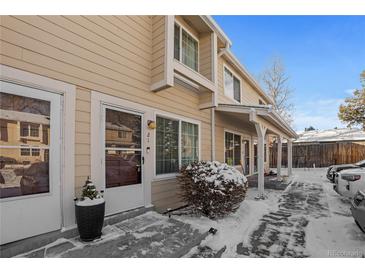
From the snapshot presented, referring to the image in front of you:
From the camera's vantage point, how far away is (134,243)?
109 inches

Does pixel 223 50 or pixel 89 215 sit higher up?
pixel 223 50

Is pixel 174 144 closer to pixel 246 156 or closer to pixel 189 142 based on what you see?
pixel 189 142

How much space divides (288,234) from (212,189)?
154cm

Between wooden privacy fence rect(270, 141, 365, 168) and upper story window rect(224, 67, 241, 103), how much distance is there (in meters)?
10.4

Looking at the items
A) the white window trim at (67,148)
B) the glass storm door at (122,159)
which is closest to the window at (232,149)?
the glass storm door at (122,159)

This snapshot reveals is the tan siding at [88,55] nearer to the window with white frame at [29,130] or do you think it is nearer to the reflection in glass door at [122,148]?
the reflection in glass door at [122,148]

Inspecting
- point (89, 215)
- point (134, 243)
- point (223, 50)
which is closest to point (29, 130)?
point (89, 215)

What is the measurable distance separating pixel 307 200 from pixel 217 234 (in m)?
4.18

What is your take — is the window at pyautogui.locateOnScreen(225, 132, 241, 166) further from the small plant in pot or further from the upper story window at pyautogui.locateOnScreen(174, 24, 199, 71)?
the small plant in pot

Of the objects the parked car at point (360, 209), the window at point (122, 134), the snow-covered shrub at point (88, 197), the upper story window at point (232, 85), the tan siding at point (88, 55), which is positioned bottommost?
the parked car at point (360, 209)

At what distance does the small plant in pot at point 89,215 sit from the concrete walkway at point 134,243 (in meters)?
0.11

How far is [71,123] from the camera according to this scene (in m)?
3.03

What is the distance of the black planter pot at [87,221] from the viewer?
2742 mm

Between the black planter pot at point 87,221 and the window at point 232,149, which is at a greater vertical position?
the window at point 232,149
